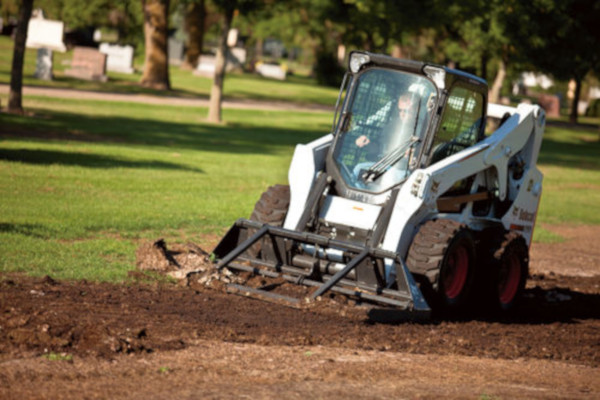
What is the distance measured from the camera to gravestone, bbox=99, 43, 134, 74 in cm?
5494

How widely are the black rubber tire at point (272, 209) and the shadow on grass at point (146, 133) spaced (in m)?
9.21

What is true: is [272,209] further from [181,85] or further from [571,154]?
[181,85]

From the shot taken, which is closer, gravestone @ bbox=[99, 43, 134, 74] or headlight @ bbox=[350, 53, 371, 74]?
headlight @ bbox=[350, 53, 371, 74]

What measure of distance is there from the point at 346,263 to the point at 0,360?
4087 mm

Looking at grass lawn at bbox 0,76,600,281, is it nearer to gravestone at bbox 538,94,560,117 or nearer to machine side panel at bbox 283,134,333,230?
machine side panel at bbox 283,134,333,230

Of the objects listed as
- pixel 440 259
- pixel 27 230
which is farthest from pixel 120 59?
pixel 440 259

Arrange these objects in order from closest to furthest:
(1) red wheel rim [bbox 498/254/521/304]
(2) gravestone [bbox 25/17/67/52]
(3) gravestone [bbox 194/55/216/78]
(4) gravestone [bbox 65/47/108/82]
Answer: (1) red wheel rim [bbox 498/254/521/304], (4) gravestone [bbox 65/47/108/82], (3) gravestone [bbox 194/55/216/78], (2) gravestone [bbox 25/17/67/52]

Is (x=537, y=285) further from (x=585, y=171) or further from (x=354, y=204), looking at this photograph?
(x=585, y=171)

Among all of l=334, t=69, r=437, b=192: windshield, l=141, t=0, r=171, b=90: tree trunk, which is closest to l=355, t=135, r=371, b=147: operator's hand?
l=334, t=69, r=437, b=192: windshield

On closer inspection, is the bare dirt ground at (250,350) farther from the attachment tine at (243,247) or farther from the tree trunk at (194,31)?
the tree trunk at (194,31)

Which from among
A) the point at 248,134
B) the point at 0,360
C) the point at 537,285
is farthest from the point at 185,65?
the point at 0,360

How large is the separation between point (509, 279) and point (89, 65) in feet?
118

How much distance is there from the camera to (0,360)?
6.72 m

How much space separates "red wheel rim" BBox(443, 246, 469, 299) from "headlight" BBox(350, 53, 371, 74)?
2.32m
